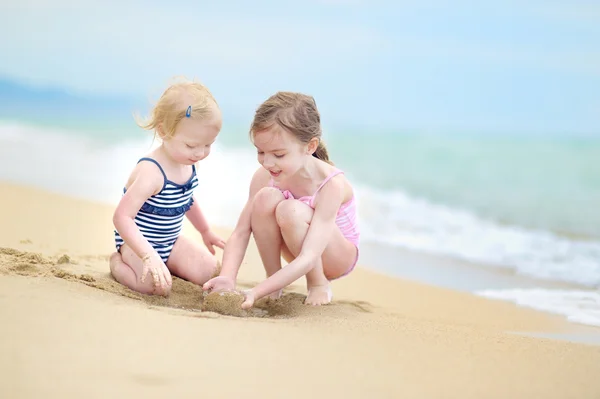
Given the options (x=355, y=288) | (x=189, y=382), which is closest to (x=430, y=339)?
(x=189, y=382)

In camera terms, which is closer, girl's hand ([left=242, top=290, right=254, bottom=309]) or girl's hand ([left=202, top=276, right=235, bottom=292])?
girl's hand ([left=242, top=290, right=254, bottom=309])

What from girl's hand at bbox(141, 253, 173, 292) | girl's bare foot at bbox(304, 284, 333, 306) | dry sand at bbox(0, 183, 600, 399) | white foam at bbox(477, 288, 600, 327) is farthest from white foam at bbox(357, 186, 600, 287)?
girl's hand at bbox(141, 253, 173, 292)

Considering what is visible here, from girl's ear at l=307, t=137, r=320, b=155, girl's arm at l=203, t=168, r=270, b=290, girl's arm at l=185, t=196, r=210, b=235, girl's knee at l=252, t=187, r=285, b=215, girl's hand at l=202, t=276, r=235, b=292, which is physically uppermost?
girl's ear at l=307, t=137, r=320, b=155

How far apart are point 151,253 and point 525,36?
2289cm

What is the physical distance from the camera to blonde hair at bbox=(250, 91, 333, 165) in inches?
135

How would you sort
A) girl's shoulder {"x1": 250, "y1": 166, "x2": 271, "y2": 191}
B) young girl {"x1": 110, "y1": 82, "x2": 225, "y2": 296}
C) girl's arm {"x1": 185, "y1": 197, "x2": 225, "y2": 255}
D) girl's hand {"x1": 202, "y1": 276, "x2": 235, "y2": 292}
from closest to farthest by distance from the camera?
girl's hand {"x1": 202, "y1": 276, "x2": 235, "y2": 292} → young girl {"x1": 110, "y1": 82, "x2": 225, "y2": 296} → girl's shoulder {"x1": 250, "y1": 166, "x2": 271, "y2": 191} → girl's arm {"x1": 185, "y1": 197, "x2": 225, "y2": 255}

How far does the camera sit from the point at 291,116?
346 centimetres

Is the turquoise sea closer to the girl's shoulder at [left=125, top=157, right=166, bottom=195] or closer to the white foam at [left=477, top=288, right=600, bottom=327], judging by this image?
the white foam at [left=477, top=288, right=600, bottom=327]

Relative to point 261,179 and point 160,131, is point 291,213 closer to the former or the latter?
point 261,179

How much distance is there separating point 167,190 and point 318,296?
Result: 0.89 meters

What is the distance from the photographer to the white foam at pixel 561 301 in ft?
13.9

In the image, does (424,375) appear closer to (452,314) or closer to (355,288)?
(452,314)

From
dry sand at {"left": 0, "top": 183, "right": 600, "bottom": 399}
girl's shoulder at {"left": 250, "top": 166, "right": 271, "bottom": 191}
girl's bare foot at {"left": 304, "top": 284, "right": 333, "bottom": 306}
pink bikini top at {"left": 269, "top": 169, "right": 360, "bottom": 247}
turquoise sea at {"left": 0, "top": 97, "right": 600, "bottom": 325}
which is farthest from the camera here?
turquoise sea at {"left": 0, "top": 97, "right": 600, "bottom": 325}

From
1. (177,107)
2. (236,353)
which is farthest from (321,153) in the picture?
(236,353)
